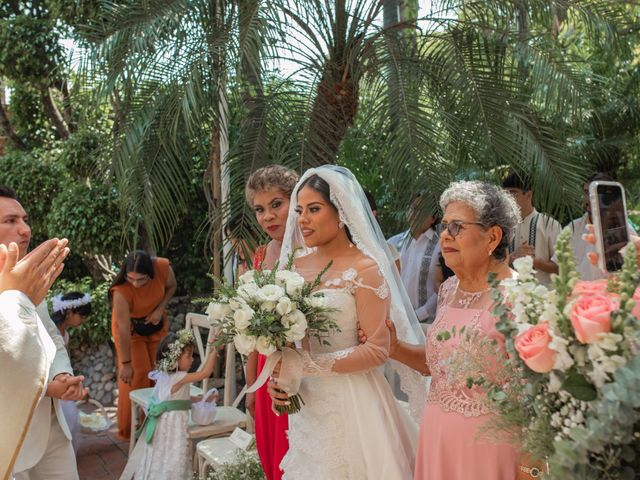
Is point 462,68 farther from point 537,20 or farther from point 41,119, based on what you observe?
point 41,119

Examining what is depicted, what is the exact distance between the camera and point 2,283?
239 centimetres

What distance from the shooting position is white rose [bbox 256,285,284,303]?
2.46m

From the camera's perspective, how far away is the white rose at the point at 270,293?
2.46 m

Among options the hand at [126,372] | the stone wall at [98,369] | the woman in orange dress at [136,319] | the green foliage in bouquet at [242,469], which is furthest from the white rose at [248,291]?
the stone wall at [98,369]

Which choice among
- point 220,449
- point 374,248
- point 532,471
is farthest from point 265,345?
point 220,449

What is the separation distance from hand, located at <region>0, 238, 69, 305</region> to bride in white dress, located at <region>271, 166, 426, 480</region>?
3.32 feet

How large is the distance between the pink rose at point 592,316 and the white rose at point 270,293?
4.28ft

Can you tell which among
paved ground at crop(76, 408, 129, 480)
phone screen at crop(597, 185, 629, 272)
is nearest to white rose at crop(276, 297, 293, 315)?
phone screen at crop(597, 185, 629, 272)

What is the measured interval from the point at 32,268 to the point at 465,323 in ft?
5.25

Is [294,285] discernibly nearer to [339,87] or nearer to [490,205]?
[490,205]

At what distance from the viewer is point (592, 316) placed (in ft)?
4.25


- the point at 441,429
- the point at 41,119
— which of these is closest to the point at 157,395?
the point at 441,429

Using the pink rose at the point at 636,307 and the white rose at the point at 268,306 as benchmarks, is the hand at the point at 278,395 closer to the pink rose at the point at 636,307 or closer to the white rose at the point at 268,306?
the white rose at the point at 268,306

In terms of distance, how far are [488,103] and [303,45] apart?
1466mm
